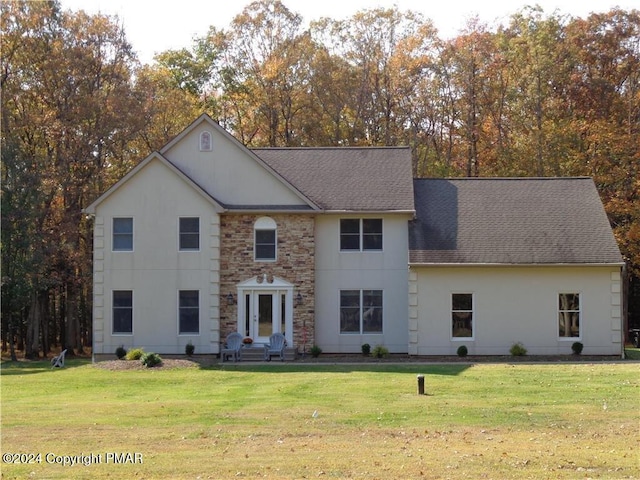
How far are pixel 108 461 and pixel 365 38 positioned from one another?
40.2 metres

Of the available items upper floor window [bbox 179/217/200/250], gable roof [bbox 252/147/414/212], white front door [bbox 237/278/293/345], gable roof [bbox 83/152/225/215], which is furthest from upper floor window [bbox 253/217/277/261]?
upper floor window [bbox 179/217/200/250]

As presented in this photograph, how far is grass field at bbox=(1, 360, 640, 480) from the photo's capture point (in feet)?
43.6

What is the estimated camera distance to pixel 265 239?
32219 millimetres

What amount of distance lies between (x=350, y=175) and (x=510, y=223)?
19.7 ft

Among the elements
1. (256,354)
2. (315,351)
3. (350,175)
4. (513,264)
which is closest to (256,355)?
(256,354)

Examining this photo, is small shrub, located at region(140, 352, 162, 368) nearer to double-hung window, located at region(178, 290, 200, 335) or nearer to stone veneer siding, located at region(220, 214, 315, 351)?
double-hung window, located at region(178, 290, 200, 335)

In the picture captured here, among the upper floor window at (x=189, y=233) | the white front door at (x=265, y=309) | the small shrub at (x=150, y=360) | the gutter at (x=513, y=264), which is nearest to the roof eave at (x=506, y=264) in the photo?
the gutter at (x=513, y=264)

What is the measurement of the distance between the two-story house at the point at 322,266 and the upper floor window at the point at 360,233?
0.05m

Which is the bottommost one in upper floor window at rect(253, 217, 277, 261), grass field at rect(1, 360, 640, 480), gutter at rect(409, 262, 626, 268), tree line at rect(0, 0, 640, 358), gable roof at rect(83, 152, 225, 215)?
grass field at rect(1, 360, 640, 480)

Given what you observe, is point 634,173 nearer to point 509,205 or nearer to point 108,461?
point 509,205

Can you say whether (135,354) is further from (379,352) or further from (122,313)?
(379,352)

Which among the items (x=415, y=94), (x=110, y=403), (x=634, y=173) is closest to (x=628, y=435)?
(x=110, y=403)

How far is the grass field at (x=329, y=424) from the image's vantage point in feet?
43.6

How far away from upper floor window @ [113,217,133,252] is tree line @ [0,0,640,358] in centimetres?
531
